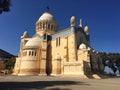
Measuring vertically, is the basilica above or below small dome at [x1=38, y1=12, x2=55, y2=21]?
below

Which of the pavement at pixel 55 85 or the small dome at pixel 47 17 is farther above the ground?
the small dome at pixel 47 17

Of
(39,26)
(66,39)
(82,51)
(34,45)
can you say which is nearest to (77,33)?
(66,39)

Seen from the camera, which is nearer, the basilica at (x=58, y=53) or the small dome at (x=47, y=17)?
the basilica at (x=58, y=53)

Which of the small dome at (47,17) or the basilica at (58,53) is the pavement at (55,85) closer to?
the basilica at (58,53)

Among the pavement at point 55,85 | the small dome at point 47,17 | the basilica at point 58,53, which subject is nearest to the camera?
the pavement at point 55,85

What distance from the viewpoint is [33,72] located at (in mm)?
41406

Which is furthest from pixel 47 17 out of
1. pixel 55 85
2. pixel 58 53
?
pixel 55 85

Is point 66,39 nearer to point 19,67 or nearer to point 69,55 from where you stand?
point 69,55

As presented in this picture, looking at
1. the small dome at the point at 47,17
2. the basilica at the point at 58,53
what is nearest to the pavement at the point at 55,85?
the basilica at the point at 58,53

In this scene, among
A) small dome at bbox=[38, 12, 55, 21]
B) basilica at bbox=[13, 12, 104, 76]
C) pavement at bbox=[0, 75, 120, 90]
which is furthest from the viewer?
small dome at bbox=[38, 12, 55, 21]

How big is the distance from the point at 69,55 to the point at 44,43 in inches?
342

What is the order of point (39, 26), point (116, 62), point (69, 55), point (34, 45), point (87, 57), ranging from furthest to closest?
point (116, 62)
point (39, 26)
point (34, 45)
point (69, 55)
point (87, 57)

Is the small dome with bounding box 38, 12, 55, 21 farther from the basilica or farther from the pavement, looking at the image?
the pavement

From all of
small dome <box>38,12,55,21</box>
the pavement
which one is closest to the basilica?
small dome <box>38,12,55,21</box>
